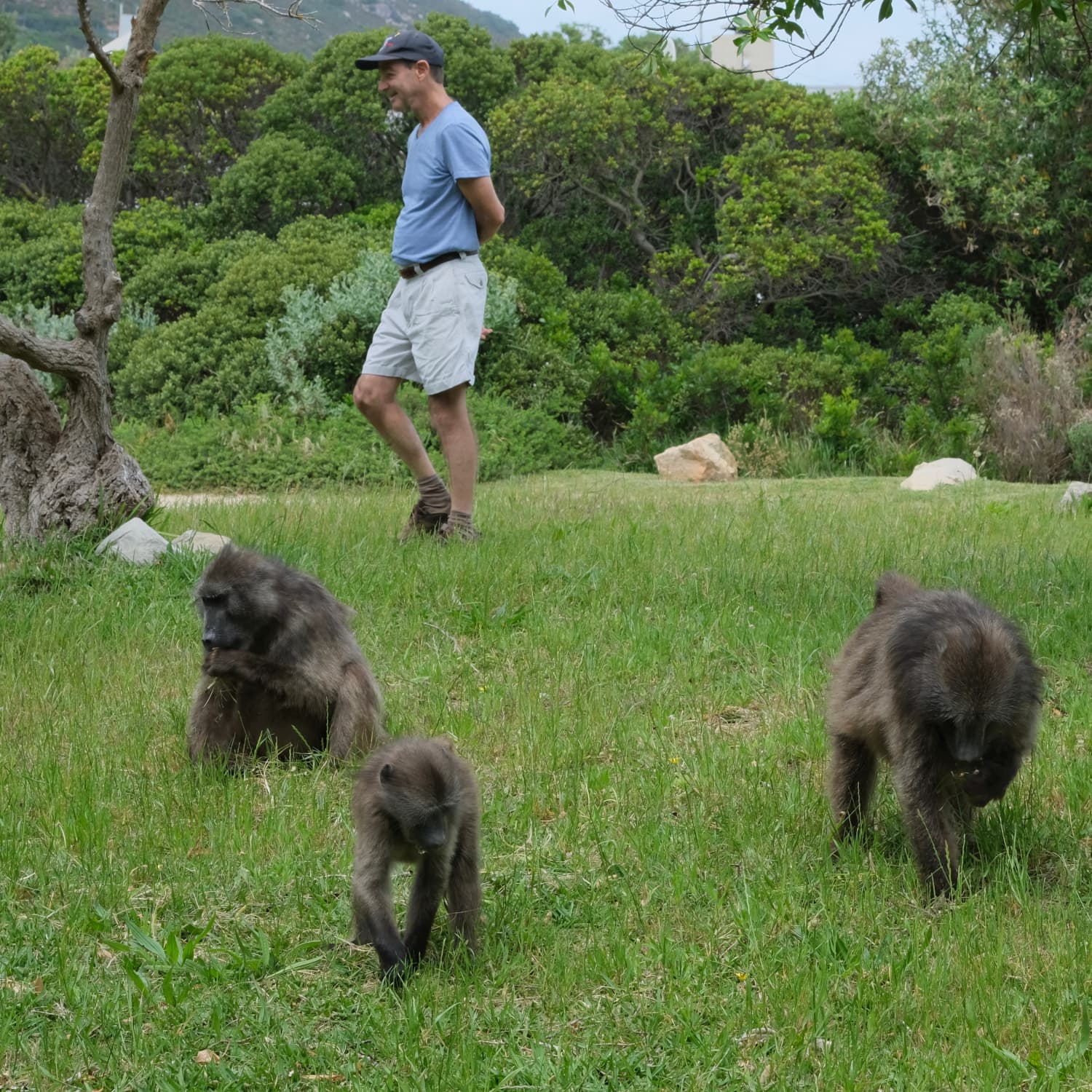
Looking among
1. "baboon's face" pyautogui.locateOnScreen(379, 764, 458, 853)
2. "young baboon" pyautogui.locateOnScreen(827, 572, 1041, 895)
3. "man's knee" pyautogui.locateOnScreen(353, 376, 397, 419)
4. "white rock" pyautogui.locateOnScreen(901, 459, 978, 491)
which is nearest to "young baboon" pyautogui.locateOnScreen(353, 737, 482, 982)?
"baboon's face" pyautogui.locateOnScreen(379, 764, 458, 853)

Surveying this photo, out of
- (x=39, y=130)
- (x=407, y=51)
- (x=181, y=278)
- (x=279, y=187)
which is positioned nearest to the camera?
(x=407, y=51)

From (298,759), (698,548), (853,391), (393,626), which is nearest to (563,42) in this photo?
(853,391)

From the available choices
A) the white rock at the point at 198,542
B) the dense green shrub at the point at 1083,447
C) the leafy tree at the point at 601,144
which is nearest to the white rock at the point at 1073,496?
the dense green shrub at the point at 1083,447

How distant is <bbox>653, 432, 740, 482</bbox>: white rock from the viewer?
14.2 meters

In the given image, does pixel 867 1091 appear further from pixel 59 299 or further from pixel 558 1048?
pixel 59 299

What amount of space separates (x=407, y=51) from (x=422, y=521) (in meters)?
2.96

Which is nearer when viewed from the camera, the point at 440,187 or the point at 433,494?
the point at 440,187

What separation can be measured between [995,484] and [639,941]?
9.97 metres

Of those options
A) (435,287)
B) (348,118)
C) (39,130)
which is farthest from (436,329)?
(39,130)

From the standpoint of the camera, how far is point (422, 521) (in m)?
8.85

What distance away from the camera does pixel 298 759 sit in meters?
5.22

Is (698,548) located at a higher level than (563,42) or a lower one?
lower

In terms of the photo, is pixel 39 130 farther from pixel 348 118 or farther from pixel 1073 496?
pixel 1073 496

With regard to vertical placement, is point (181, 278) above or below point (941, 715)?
above
